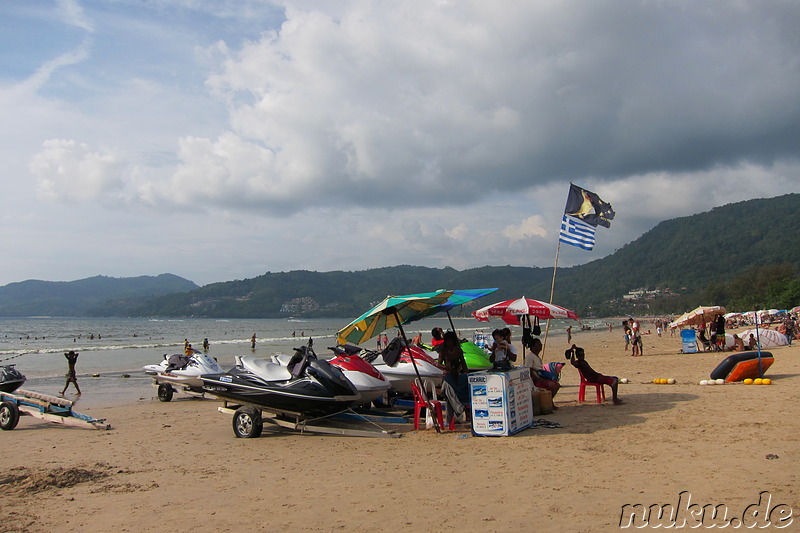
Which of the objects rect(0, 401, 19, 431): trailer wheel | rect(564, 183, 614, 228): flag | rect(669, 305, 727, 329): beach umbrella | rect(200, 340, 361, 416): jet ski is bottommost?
rect(0, 401, 19, 431): trailer wheel

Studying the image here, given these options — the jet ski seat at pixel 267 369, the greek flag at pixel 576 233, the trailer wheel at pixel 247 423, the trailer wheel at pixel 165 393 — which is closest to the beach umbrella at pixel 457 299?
the jet ski seat at pixel 267 369

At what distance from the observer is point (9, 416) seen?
10.7 m

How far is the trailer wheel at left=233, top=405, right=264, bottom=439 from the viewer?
9.24 metres

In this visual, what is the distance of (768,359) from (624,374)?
16.7 ft

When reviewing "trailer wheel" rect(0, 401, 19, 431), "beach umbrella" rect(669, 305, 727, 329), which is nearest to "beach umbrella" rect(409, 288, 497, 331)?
"trailer wheel" rect(0, 401, 19, 431)

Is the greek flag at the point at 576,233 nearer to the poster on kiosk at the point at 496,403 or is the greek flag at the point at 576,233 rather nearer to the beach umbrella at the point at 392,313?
the beach umbrella at the point at 392,313

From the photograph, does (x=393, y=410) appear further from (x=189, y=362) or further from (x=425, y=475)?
(x=189, y=362)

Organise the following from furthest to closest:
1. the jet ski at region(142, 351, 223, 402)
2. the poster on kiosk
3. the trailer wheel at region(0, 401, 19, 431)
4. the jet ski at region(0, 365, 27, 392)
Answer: the jet ski at region(142, 351, 223, 402) → the jet ski at region(0, 365, 27, 392) → the trailer wheel at region(0, 401, 19, 431) → the poster on kiosk

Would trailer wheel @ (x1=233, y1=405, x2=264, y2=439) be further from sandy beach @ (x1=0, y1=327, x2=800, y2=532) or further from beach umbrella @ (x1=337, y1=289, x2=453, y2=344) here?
beach umbrella @ (x1=337, y1=289, x2=453, y2=344)

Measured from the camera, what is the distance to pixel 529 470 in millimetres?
6344

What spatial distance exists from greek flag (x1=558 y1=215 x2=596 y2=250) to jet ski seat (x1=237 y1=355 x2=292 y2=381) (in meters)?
8.86

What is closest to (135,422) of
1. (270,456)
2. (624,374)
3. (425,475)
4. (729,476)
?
(270,456)

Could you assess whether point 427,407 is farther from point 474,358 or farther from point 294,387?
point 474,358

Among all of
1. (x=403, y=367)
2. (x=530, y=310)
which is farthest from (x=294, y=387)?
(x=530, y=310)
